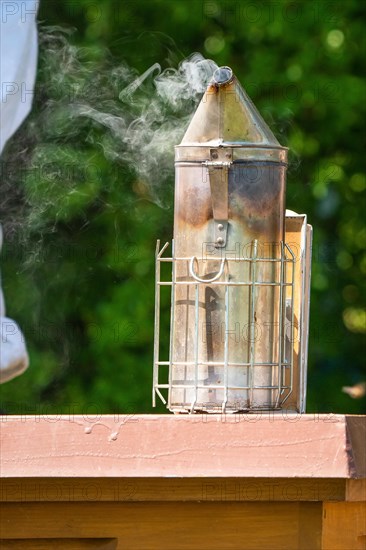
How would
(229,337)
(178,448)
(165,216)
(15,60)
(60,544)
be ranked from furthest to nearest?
(165,216)
(15,60)
(229,337)
(60,544)
(178,448)

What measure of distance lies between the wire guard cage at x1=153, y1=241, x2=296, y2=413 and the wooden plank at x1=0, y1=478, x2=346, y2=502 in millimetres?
288

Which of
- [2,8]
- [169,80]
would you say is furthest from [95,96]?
[169,80]

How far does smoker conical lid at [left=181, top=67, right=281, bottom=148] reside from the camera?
276 cm

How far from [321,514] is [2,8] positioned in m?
2.75

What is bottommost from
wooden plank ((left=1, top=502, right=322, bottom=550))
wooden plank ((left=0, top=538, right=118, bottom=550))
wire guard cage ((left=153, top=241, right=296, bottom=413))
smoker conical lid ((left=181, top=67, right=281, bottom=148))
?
wooden plank ((left=0, top=538, right=118, bottom=550))

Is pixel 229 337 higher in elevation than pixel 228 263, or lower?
lower

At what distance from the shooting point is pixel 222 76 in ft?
9.02

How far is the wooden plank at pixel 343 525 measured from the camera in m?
2.40

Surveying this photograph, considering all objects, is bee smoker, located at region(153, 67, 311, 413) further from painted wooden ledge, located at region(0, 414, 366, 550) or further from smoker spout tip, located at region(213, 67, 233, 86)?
painted wooden ledge, located at region(0, 414, 366, 550)

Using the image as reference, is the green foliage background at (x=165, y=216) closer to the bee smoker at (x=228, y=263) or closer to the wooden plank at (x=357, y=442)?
the bee smoker at (x=228, y=263)

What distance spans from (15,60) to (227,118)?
1.91 meters

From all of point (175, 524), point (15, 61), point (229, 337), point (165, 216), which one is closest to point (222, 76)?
point (229, 337)

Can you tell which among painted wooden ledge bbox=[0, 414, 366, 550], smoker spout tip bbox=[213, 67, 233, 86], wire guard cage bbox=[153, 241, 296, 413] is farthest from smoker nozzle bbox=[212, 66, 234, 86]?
painted wooden ledge bbox=[0, 414, 366, 550]

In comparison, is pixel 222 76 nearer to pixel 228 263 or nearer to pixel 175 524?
pixel 228 263
